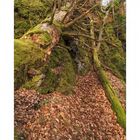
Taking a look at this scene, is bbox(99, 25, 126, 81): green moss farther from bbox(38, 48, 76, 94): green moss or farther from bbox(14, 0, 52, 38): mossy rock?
bbox(14, 0, 52, 38): mossy rock

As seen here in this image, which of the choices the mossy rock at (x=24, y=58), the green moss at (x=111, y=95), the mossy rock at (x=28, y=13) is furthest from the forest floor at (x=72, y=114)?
the mossy rock at (x=28, y=13)

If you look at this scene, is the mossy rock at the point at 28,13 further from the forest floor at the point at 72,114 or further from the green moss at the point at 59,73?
the forest floor at the point at 72,114

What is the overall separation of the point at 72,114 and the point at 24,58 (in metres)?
1.04

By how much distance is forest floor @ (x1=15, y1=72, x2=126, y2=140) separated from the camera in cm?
517

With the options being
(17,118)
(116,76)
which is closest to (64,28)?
(116,76)

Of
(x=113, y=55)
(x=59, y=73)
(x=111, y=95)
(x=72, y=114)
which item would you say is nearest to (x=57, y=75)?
(x=59, y=73)

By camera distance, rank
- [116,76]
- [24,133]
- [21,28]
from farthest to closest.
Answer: [116,76] → [21,28] → [24,133]

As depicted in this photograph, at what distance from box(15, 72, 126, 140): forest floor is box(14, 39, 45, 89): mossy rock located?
0.19m

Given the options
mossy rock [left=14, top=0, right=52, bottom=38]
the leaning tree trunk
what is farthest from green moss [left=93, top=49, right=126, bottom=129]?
mossy rock [left=14, top=0, right=52, bottom=38]

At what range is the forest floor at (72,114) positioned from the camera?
5168mm

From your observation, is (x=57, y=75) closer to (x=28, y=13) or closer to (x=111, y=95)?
(x=111, y=95)

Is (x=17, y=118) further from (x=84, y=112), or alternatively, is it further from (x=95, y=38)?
(x=95, y=38)
